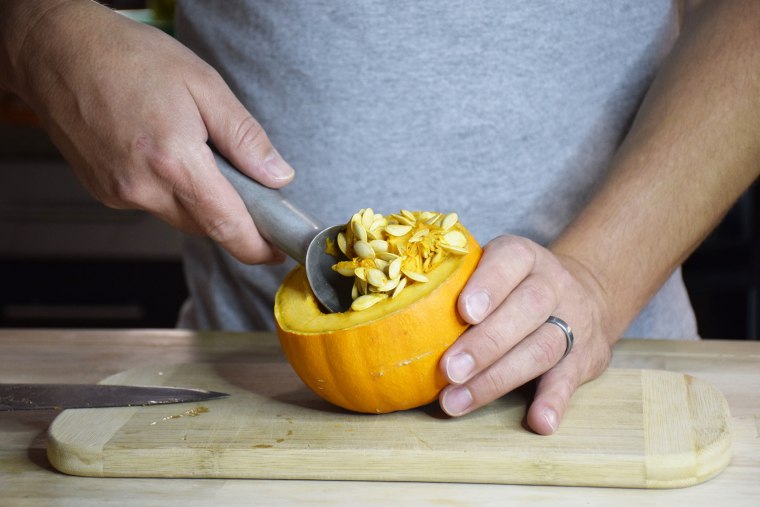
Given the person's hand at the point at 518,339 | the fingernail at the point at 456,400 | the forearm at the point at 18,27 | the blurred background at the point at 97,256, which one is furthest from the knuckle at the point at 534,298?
the blurred background at the point at 97,256

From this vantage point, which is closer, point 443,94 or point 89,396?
point 89,396

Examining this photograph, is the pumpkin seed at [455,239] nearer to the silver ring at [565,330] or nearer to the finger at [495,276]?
the finger at [495,276]

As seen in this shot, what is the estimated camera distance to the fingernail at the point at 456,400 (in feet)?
3.11

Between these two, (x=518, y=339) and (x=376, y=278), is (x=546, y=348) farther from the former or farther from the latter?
(x=376, y=278)

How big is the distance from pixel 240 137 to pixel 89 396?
312 mm

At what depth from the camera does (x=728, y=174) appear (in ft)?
3.99

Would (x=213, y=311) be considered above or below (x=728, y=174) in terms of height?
below

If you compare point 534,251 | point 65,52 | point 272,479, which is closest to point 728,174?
point 534,251

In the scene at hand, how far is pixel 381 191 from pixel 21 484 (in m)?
0.62

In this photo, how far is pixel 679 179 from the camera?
122cm

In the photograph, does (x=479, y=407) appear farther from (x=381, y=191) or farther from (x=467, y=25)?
(x=467, y=25)

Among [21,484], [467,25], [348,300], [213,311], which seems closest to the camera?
[21,484]

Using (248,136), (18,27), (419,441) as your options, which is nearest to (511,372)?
(419,441)

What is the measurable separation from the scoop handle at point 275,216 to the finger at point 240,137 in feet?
0.04
